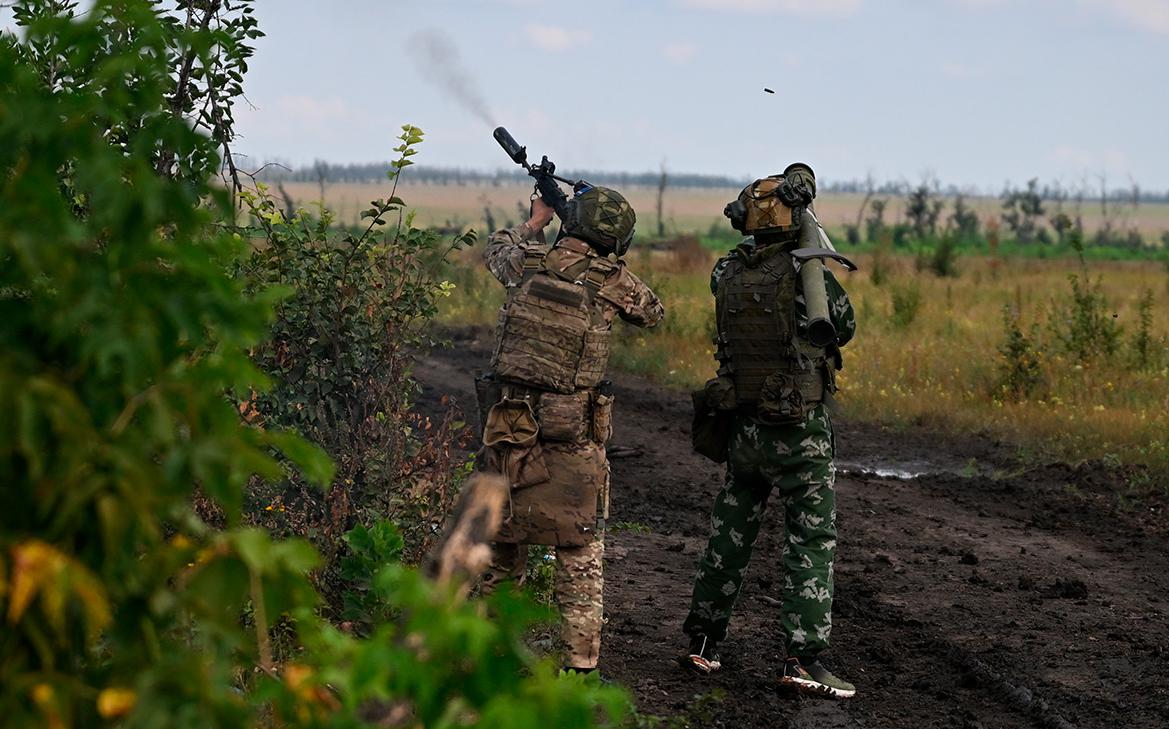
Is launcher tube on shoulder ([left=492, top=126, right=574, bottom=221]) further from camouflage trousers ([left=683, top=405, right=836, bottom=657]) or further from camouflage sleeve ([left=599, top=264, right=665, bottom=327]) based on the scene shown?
camouflage trousers ([left=683, top=405, right=836, bottom=657])

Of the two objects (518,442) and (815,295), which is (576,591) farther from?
(815,295)

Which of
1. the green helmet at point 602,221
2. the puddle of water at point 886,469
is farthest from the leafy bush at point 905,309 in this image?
the green helmet at point 602,221

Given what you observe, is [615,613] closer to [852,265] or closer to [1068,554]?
[852,265]

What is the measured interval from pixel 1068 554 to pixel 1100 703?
102 inches

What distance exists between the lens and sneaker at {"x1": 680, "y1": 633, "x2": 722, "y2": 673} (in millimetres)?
6059

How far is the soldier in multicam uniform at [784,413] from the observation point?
5.89 meters

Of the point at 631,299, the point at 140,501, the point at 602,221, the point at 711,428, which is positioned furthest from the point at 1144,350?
the point at 140,501

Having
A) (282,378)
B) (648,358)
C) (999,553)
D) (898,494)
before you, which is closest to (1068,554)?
(999,553)

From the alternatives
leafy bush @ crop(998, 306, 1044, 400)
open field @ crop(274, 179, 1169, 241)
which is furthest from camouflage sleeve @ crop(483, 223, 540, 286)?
open field @ crop(274, 179, 1169, 241)

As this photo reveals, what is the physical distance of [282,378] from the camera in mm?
6344

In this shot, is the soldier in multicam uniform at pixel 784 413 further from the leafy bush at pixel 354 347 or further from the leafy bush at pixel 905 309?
the leafy bush at pixel 905 309

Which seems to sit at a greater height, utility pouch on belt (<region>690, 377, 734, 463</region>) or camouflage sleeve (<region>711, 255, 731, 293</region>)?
camouflage sleeve (<region>711, 255, 731, 293</region>)

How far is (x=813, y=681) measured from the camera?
5.81 metres

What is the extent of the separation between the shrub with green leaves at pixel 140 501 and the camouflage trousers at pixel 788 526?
3804 mm
